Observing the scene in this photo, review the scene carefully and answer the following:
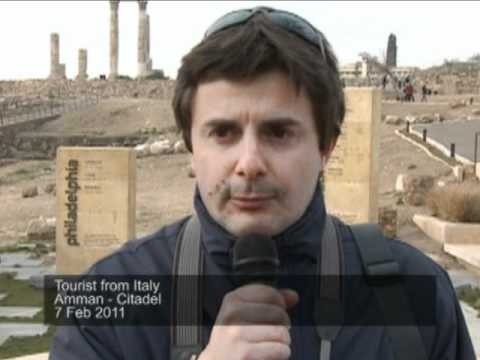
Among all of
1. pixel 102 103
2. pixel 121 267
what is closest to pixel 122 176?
pixel 121 267

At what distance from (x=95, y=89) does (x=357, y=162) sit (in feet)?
220

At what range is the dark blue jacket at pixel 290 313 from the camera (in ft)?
6.24

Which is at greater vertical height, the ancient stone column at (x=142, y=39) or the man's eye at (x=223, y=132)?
the ancient stone column at (x=142, y=39)

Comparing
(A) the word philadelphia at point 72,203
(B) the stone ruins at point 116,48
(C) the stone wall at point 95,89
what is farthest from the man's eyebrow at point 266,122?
(B) the stone ruins at point 116,48

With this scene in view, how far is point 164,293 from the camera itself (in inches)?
76.0

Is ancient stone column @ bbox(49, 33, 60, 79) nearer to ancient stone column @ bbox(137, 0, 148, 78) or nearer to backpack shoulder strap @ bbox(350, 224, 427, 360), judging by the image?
ancient stone column @ bbox(137, 0, 148, 78)

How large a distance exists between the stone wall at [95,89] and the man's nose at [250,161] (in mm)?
64561

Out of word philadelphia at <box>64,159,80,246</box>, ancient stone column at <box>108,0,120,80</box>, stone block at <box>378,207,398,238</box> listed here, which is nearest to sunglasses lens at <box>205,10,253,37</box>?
word philadelphia at <box>64,159,80,246</box>

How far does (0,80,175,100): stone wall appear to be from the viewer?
72188mm

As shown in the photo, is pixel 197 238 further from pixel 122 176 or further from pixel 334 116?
pixel 122 176

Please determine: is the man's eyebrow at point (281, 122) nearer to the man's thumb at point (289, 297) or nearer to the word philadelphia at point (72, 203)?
the man's thumb at point (289, 297)

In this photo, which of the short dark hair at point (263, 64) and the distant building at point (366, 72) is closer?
the short dark hair at point (263, 64)

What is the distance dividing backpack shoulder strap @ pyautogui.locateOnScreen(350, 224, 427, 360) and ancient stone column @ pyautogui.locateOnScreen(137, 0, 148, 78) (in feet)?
275

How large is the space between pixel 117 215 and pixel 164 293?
348 inches
